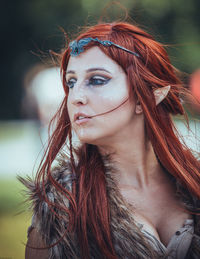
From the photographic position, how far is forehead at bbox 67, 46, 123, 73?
1.85 meters

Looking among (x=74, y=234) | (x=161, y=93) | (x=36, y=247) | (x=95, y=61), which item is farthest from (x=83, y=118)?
(x=36, y=247)

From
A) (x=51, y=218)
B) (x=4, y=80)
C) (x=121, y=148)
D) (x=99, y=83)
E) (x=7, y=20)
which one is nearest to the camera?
(x=51, y=218)

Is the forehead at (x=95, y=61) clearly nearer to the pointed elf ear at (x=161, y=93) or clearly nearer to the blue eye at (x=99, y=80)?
the blue eye at (x=99, y=80)

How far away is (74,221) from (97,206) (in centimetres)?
16

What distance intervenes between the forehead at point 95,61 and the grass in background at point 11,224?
66.5 inches

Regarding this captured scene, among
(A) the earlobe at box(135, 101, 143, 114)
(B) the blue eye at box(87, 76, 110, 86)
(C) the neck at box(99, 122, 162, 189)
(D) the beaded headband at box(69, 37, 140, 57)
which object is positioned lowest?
(C) the neck at box(99, 122, 162, 189)

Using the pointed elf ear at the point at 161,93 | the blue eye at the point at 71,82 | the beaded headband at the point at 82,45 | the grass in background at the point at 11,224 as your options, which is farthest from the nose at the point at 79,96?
the grass in background at the point at 11,224

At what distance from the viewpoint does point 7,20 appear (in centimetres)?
906

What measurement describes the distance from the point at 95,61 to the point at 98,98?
0.73 feet

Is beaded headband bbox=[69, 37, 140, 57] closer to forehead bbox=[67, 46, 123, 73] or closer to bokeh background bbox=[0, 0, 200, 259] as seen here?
forehead bbox=[67, 46, 123, 73]

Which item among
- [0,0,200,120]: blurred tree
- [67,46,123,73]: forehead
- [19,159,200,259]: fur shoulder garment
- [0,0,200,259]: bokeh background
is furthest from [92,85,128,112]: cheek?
[0,0,200,120]: blurred tree

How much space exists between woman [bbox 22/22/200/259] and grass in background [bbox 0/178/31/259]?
133cm

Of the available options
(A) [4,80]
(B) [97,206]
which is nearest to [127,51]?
(B) [97,206]

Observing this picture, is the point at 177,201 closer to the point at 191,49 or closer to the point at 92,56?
the point at 92,56
